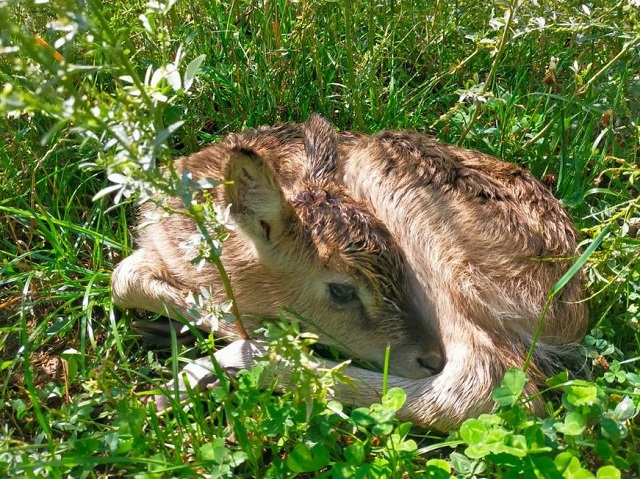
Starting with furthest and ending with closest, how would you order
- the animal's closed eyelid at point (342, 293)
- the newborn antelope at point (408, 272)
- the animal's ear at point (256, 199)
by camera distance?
1. the animal's closed eyelid at point (342, 293)
2. the newborn antelope at point (408, 272)
3. the animal's ear at point (256, 199)

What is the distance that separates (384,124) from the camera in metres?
5.38

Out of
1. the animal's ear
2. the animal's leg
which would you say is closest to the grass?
the animal's leg

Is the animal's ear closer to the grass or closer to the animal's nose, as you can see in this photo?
the grass

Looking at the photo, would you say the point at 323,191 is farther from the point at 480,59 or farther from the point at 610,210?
the point at 480,59

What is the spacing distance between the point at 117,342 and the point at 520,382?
2.09m

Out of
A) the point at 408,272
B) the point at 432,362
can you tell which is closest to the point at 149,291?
the point at 408,272

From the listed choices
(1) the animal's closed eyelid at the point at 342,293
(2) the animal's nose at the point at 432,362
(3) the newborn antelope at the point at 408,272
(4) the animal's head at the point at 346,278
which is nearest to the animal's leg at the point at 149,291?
(3) the newborn antelope at the point at 408,272

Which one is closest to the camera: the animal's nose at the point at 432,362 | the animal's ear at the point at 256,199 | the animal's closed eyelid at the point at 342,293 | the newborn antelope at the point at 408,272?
the animal's ear at the point at 256,199

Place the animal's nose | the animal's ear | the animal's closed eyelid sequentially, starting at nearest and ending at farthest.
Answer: the animal's ear < the animal's nose < the animal's closed eyelid

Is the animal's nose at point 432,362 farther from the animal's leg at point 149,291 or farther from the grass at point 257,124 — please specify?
the animal's leg at point 149,291

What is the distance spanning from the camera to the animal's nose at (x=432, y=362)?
4.04m

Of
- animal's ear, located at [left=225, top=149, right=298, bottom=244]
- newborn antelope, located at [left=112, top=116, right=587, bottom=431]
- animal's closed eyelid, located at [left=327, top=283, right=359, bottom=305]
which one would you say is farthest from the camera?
animal's closed eyelid, located at [left=327, top=283, right=359, bottom=305]

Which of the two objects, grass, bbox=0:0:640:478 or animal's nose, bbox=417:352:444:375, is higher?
grass, bbox=0:0:640:478

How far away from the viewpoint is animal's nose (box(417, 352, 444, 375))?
4035mm
